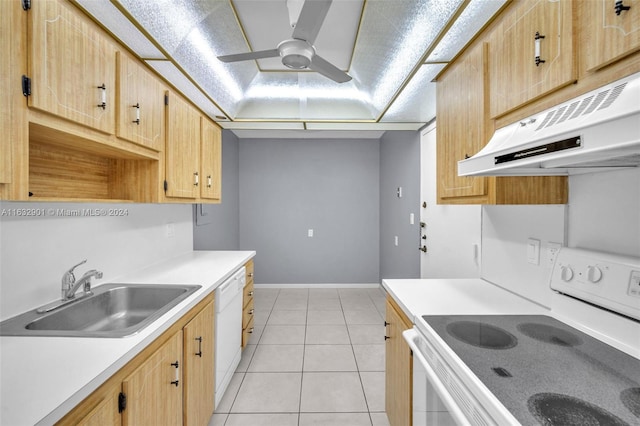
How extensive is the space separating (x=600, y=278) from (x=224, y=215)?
12.0 feet

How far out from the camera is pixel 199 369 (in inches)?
58.6

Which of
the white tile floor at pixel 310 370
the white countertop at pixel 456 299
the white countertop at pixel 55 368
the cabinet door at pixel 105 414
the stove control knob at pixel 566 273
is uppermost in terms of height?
the stove control knob at pixel 566 273

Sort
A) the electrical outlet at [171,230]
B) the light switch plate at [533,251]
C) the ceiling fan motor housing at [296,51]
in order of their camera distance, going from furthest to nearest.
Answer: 1. the electrical outlet at [171,230]
2. the ceiling fan motor housing at [296,51]
3. the light switch plate at [533,251]

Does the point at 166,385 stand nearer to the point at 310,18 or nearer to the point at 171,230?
the point at 171,230

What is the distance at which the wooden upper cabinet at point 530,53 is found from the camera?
87 centimetres

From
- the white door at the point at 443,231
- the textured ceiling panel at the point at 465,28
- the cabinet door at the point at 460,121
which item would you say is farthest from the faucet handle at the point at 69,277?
the white door at the point at 443,231

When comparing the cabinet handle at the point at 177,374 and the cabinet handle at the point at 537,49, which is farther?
the cabinet handle at the point at 177,374

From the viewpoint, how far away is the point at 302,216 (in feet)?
14.7

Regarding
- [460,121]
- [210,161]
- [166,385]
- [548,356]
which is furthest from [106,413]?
[210,161]

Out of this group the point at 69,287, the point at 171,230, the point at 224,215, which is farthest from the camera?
the point at 224,215

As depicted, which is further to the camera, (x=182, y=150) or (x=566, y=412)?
(x=182, y=150)

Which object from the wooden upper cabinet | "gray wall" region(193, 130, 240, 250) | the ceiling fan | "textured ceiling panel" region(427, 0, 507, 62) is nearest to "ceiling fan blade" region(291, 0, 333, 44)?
the ceiling fan

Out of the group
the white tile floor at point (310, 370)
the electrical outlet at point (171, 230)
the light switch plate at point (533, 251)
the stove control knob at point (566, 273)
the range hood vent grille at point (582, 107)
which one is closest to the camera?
the range hood vent grille at point (582, 107)

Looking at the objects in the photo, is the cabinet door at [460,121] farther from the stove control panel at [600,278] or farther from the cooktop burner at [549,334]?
the cooktop burner at [549,334]
